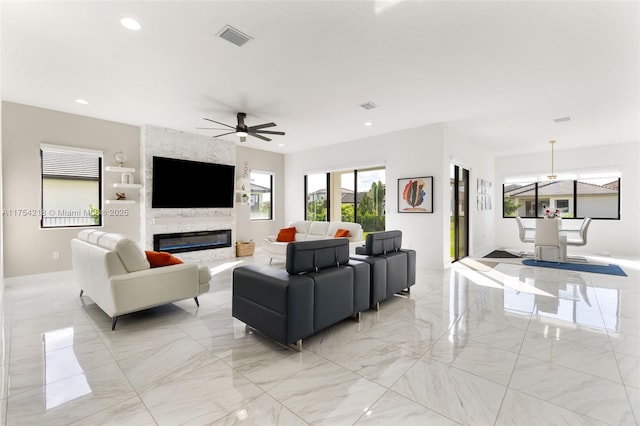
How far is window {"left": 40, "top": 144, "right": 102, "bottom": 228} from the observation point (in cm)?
501

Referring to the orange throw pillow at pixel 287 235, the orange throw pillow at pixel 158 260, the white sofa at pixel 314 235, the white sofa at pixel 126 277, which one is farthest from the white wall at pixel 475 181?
the orange throw pillow at pixel 158 260

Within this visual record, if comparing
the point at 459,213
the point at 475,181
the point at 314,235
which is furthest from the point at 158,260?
the point at 475,181

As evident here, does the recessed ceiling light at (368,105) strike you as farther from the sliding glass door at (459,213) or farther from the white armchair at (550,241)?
the white armchair at (550,241)

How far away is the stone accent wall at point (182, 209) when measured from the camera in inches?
234

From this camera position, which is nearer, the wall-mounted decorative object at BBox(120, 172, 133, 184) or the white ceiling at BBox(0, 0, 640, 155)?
the white ceiling at BBox(0, 0, 640, 155)

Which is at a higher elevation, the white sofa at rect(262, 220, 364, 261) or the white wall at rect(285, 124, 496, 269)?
the white wall at rect(285, 124, 496, 269)

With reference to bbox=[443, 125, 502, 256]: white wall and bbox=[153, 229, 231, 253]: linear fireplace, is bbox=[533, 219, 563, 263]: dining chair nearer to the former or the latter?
bbox=[443, 125, 502, 256]: white wall

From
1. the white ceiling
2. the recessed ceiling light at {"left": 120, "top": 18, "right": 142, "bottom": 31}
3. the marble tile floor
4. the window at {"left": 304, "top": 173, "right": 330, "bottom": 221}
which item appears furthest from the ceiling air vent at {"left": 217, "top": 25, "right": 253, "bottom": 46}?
the window at {"left": 304, "top": 173, "right": 330, "bottom": 221}

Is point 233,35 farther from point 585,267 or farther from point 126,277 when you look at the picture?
point 585,267

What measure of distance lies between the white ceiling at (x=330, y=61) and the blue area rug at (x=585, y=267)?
287 cm

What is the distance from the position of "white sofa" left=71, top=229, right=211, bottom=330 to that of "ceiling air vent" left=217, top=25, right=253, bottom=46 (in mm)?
2298

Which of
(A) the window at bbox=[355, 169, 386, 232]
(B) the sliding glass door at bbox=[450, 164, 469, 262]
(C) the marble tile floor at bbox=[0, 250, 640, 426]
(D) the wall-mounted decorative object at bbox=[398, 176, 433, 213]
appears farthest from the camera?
(A) the window at bbox=[355, 169, 386, 232]

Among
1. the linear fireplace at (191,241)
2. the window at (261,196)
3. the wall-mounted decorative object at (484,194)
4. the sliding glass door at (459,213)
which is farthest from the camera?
the window at (261,196)

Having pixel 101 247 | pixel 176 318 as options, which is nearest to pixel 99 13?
pixel 101 247
